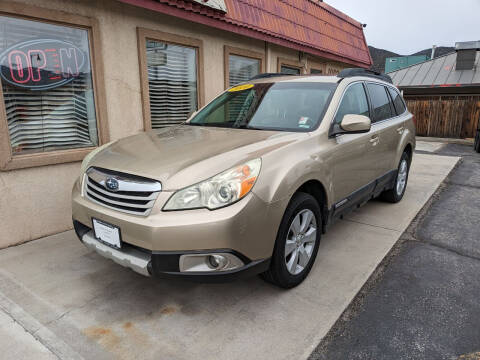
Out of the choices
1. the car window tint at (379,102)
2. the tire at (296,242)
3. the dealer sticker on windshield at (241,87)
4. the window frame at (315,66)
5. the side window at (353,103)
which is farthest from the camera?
the window frame at (315,66)

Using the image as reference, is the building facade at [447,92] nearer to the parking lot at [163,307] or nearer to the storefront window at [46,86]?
the parking lot at [163,307]

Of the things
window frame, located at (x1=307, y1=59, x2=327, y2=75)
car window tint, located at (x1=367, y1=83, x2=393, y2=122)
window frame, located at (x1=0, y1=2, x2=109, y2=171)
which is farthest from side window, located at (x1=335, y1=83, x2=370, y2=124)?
window frame, located at (x1=307, y1=59, x2=327, y2=75)

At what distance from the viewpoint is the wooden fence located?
48.5 ft

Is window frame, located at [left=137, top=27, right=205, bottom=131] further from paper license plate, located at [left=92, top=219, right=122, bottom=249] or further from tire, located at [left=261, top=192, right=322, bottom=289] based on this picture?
tire, located at [left=261, top=192, right=322, bottom=289]

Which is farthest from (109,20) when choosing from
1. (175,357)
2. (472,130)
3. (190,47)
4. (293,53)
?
(472,130)

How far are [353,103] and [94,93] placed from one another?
3255 mm

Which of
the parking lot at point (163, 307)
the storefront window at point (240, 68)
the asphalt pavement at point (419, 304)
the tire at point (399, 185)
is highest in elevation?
the storefront window at point (240, 68)

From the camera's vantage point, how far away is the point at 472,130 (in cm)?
1483

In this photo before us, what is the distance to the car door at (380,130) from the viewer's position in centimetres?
390

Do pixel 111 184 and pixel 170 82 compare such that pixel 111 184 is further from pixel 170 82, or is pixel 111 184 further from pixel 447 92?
pixel 447 92

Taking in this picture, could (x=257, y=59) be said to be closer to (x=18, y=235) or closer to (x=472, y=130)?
Answer: (x=18, y=235)

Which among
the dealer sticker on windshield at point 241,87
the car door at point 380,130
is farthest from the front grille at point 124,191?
the car door at point 380,130

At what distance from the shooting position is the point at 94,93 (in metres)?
4.43

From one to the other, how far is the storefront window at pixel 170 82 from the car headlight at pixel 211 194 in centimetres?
347
